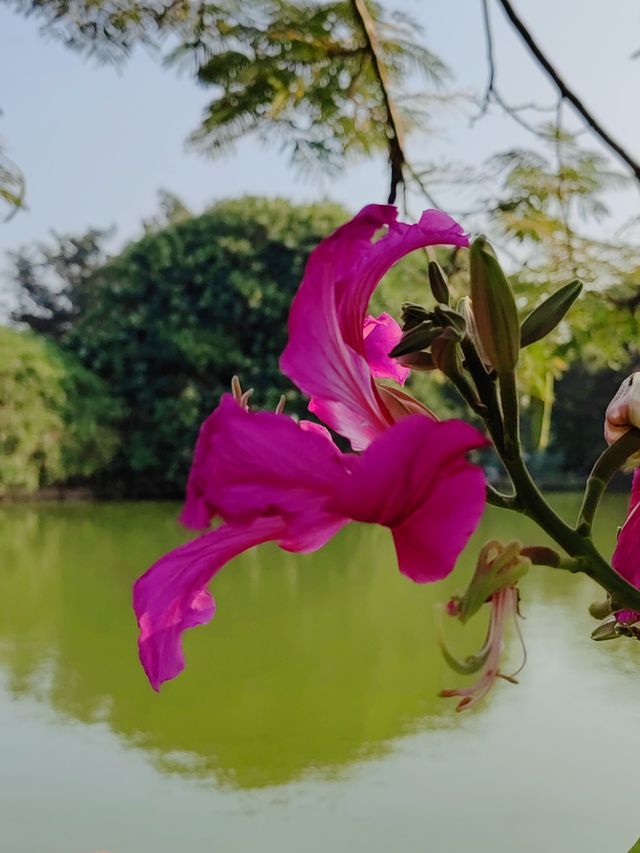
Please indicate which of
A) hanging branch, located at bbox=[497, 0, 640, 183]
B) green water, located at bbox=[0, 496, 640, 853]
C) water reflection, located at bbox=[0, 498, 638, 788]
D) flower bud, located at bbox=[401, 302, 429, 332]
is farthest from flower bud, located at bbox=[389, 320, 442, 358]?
water reflection, located at bbox=[0, 498, 638, 788]

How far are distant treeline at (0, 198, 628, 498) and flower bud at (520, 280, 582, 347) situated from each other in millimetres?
8187

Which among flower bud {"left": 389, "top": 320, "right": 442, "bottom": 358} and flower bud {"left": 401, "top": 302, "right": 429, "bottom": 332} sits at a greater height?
flower bud {"left": 401, "top": 302, "right": 429, "bottom": 332}

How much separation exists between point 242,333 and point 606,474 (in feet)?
29.6

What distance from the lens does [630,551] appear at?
19 cm

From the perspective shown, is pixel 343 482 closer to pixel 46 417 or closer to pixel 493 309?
pixel 493 309

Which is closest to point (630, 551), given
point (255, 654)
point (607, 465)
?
point (607, 465)

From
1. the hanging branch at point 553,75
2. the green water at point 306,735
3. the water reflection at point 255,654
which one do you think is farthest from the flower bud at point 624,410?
the water reflection at point 255,654

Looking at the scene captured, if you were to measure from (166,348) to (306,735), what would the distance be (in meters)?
6.36

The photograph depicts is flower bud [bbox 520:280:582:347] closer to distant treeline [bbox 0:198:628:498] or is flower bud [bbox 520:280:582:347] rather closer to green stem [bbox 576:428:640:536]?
green stem [bbox 576:428:640:536]

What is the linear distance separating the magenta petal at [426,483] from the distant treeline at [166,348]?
8.24 m

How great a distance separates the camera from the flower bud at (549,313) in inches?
7.7

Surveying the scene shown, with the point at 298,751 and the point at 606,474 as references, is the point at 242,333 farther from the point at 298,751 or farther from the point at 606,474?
the point at 606,474

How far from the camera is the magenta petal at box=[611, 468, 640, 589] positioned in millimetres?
193

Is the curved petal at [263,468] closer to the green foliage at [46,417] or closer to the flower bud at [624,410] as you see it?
the flower bud at [624,410]
